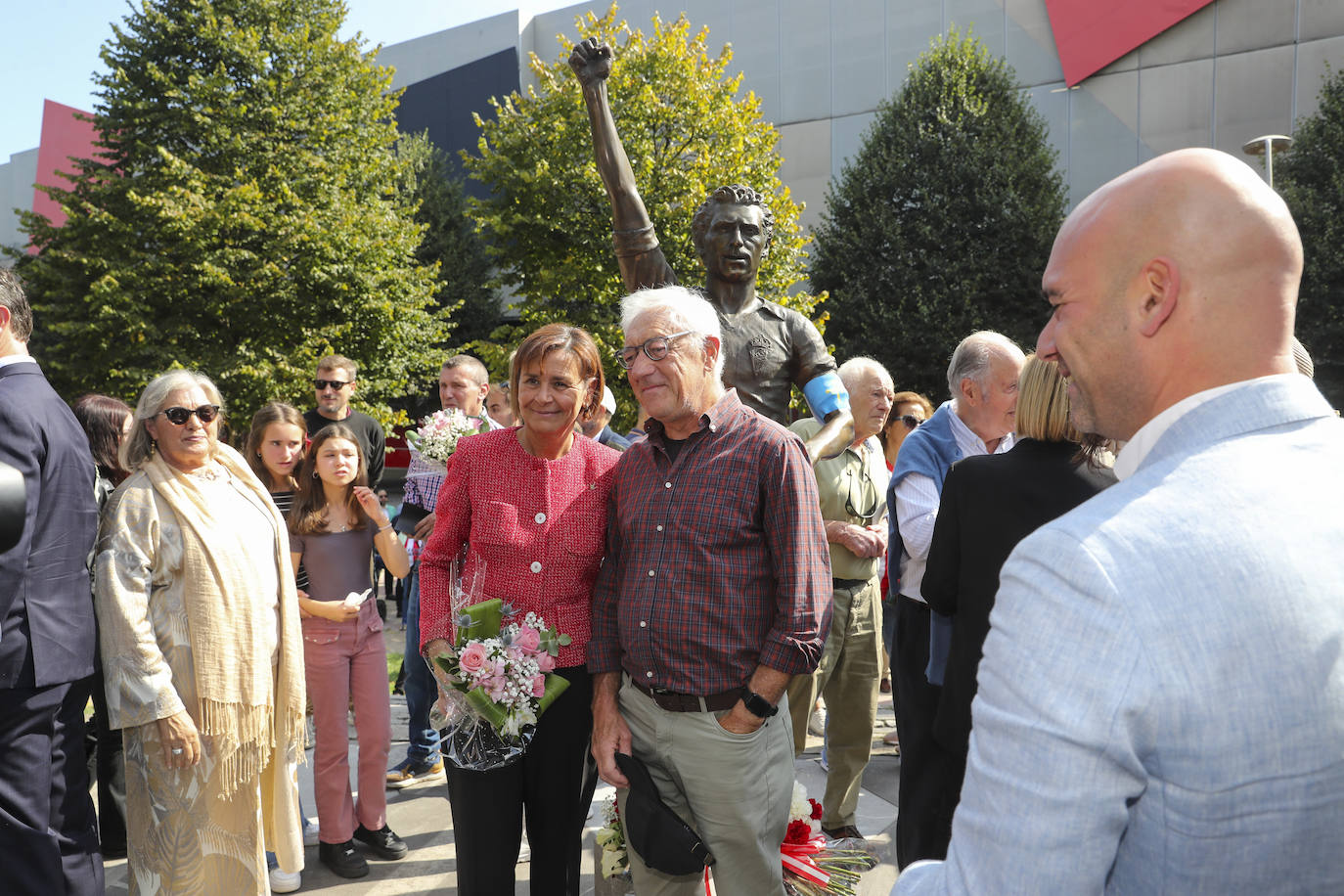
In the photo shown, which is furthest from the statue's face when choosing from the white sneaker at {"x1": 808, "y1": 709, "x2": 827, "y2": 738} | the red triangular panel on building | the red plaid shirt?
the red triangular panel on building

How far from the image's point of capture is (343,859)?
152 inches

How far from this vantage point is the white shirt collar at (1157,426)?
99 centimetres

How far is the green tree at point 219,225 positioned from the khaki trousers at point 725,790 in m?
16.3

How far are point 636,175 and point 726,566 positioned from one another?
16.2m

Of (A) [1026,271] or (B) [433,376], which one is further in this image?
(B) [433,376]

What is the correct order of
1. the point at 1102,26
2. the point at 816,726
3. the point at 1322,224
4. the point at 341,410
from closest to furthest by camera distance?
the point at 341,410
the point at 816,726
the point at 1322,224
the point at 1102,26

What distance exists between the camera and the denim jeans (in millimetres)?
4914

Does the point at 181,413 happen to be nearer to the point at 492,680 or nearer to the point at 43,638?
the point at 43,638

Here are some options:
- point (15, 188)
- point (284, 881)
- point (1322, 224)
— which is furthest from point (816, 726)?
point (15, 188)

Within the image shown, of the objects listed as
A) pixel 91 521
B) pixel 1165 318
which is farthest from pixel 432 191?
pixel 1165 318

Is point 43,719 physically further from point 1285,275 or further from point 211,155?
point 211,155

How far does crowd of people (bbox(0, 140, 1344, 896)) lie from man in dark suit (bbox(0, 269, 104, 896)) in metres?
0.01

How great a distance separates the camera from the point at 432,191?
24.7 meters

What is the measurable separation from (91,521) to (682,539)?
2058 mm
